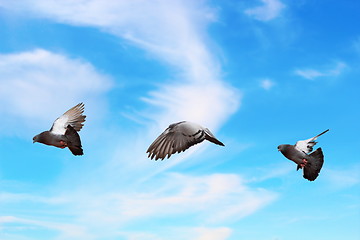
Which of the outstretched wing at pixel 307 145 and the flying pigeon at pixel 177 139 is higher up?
the outstretched wing at pixel 307 145

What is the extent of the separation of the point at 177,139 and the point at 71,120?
18.8ft

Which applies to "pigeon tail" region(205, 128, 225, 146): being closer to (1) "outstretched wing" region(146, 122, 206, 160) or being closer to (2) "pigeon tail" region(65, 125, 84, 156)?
(1) "outstretched wing" region(146, 122, 206, 160)

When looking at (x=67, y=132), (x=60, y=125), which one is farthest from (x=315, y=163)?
(x=60, y=125)

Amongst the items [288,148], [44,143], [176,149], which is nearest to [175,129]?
[176,149]

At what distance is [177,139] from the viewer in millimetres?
11156

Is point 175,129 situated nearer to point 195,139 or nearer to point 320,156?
point 195,139

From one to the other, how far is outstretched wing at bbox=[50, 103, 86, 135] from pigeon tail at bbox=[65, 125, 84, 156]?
2.05 feet

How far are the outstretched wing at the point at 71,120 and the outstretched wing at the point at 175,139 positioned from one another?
15.9 feet

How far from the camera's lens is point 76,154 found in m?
13.8

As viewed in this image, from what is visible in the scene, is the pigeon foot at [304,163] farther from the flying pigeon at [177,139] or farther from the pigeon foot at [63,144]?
the pigeon foot at [63,144]

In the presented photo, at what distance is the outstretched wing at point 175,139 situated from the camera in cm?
1100

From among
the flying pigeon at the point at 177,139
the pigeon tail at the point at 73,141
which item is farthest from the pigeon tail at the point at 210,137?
the pigeon tail at the point at 73,141

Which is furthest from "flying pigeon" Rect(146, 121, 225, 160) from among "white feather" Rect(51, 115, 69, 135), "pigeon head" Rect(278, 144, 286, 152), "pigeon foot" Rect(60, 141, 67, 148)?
"white feather" Rect(51, 115, 69, 135)

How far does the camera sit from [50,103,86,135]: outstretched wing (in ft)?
48.3
